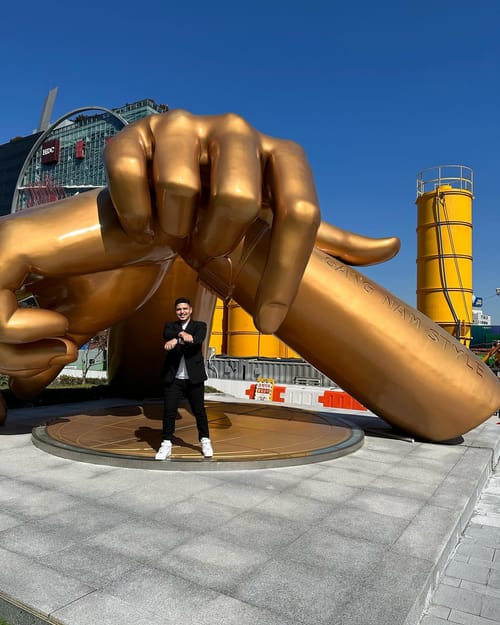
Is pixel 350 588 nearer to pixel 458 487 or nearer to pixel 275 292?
pixel 458 487

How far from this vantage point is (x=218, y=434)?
693cm

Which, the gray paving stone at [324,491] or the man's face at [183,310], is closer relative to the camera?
the gray paving stone at [324,491]

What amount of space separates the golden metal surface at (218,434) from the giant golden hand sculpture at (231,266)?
0.85 metres

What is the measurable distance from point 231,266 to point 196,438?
216 cm

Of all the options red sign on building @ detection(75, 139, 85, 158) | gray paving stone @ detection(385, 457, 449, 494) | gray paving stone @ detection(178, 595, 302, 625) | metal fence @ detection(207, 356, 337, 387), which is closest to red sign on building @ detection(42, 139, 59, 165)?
red sign on building @ detection(75, 139, 85, 158)

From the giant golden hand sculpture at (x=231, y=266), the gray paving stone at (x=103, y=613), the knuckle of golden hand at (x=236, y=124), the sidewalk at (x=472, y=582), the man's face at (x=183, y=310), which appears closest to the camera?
the gray paving stone at (x=103, y=613)

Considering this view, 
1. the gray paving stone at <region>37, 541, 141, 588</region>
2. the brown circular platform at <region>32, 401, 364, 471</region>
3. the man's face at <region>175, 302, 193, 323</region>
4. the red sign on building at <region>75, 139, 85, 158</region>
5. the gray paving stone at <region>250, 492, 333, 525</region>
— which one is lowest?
the gray paving stone at <region>37, 541, 141, 588</region>

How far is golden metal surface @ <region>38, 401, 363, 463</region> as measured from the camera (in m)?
5.83

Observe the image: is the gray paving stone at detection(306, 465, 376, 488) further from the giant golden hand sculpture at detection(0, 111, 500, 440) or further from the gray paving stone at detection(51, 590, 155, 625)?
the gray paving stone at detection(51, 590, 155, 625)

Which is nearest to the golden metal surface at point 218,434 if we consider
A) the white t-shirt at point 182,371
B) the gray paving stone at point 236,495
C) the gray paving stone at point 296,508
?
the gray paving stone at point 236,495

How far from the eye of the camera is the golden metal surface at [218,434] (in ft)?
19.1

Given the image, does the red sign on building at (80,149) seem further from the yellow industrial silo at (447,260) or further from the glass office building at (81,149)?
the yellow industrial silo at (447,260)

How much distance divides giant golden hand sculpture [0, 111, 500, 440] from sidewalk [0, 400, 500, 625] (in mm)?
1296

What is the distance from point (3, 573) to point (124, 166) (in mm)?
3579
